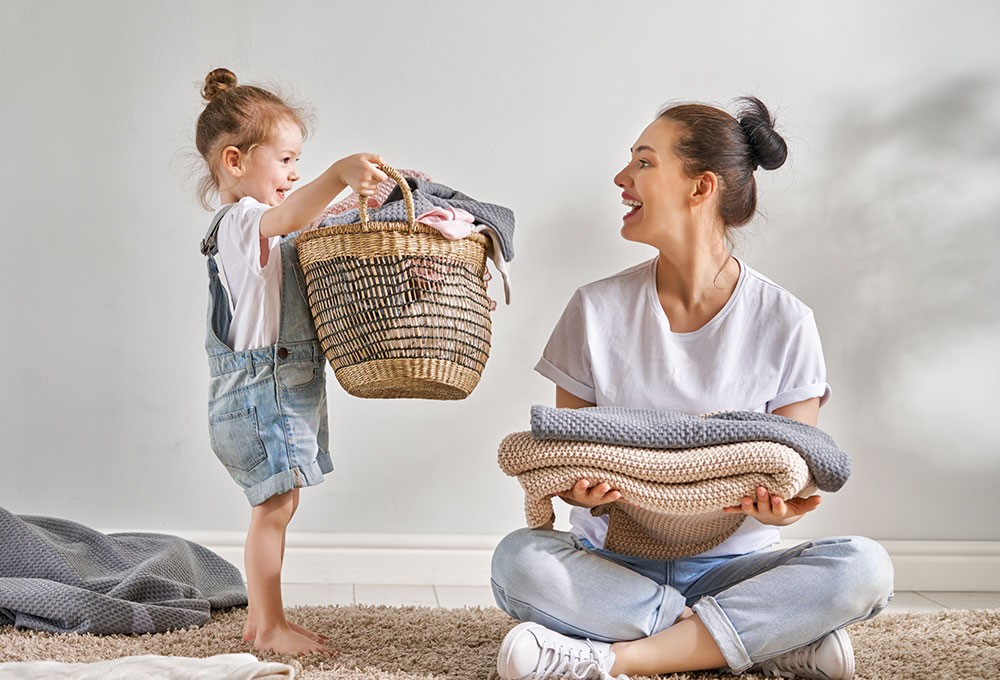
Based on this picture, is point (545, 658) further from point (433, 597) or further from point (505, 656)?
point (433, 597)

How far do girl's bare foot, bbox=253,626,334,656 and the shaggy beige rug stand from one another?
0.08ft

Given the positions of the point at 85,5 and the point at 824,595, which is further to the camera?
the point at 85,5

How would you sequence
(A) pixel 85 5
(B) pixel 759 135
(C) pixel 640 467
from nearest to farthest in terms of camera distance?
(C) pixel 640 467 → (B) pixel 759 135 → (A) pixel 85 5

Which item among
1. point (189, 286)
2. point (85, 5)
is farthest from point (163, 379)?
point (85, 5)

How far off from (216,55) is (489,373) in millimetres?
943

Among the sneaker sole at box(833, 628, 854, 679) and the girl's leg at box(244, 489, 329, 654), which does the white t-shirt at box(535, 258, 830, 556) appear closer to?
the sneaker sole at box(833, 628, 854, 679)

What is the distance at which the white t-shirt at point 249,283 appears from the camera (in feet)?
5.53

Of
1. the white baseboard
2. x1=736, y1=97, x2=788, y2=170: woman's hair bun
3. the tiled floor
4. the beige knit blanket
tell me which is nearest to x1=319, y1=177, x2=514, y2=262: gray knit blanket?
the beige knit blanket

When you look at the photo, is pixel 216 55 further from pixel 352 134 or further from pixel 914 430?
pixel 914 430

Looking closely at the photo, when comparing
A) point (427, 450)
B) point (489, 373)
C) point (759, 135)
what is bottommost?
point (427, 450)

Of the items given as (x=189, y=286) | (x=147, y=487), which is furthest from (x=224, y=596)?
(x=189, y=286)

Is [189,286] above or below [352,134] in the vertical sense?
below

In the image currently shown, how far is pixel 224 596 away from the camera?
203 centimetres

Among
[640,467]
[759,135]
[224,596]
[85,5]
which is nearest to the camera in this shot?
[640,467]
